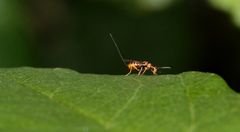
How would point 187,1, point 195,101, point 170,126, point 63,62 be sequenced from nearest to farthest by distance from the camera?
point 170,126, point 195,101, point 187,1, point 63,62

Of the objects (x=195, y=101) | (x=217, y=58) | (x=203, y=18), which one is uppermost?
(x=195, y=101)

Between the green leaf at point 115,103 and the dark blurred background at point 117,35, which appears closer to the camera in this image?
the green leaf at point 115,103

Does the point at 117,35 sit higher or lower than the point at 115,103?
lower

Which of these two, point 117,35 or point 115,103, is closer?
point 115,103

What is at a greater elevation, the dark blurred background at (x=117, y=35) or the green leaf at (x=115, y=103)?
the green leaf at (x=115, y=103)

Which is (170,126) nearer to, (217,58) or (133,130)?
(133,130)

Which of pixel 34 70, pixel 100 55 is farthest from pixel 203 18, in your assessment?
pixel 34 70
